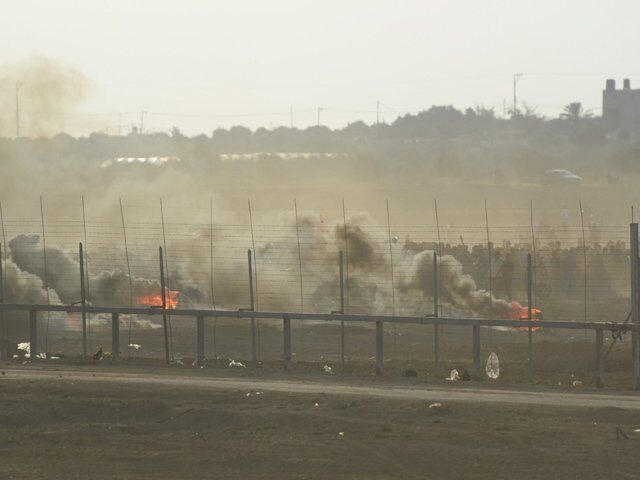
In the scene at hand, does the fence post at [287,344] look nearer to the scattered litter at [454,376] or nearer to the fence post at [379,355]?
the fence post at [379,355]

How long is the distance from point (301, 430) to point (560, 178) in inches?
2312

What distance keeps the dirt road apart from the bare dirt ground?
26 millimetres

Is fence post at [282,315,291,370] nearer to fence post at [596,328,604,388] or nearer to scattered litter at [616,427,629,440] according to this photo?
fence post at [596,328,604,388]

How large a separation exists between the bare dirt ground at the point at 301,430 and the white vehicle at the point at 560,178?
178 feet

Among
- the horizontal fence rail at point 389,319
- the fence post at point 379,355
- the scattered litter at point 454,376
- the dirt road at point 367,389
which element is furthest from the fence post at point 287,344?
the scattered litter at point 454,376

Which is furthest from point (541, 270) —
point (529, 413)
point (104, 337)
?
point (529, 413)

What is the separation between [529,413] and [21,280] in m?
15.3

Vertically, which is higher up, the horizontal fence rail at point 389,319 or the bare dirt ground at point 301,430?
the horizontal fence rail at point 389,319

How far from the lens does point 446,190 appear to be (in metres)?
66.4

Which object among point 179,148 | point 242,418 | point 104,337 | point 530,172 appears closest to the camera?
point 242,418

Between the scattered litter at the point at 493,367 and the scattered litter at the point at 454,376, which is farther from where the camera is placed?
the scattered litter at the point at 493,367

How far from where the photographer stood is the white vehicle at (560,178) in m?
68.9

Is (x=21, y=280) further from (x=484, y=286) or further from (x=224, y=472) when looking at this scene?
(x=224, y=472)

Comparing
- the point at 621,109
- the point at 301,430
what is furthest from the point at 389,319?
the point at 621,109
